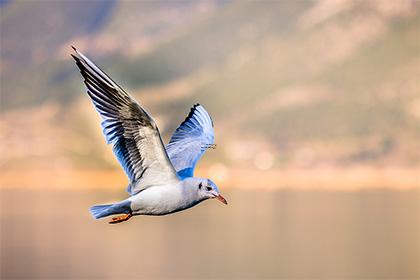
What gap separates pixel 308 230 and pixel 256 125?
2490 inches

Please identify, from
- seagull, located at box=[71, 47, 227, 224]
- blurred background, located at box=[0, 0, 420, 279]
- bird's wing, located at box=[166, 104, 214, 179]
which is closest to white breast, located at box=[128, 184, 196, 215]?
seagull, located at box=[71, 47, 227, 224]

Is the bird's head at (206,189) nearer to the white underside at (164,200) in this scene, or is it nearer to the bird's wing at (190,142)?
the white underside at (164,200)

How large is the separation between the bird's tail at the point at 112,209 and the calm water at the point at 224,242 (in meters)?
31.8

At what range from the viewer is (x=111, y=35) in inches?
7042

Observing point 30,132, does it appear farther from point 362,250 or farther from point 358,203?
point 362,250

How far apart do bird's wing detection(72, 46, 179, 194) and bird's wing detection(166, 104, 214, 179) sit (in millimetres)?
571

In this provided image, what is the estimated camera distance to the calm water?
43.8 metres

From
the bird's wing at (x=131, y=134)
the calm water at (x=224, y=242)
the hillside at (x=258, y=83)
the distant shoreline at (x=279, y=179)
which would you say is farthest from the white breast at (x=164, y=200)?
the distant shoreline at (x=279, y=179)

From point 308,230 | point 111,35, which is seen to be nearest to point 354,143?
point 308,230

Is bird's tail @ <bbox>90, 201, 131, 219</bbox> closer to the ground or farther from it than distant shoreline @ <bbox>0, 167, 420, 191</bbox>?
closer to the ground

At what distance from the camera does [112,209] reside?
28.3 ft

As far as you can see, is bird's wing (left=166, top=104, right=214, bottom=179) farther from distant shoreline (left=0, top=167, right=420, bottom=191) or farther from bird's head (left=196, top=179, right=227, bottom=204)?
distant shoreline (left=0, top=167, right=420, bottom=191)

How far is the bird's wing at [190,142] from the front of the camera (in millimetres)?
9673

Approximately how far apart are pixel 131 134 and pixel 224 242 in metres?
45.2
